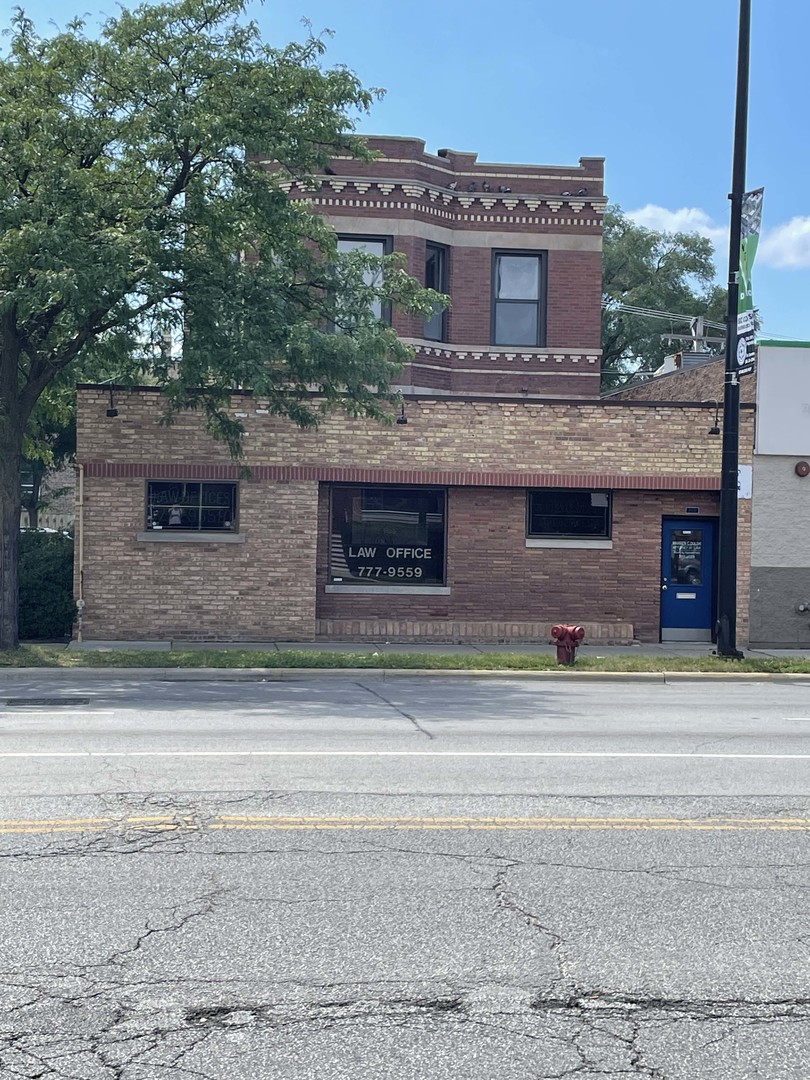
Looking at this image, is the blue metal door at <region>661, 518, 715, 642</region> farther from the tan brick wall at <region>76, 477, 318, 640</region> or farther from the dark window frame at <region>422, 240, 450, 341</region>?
the dark window frame at <region>422, 240, 450, 341</region>

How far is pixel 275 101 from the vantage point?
15680 millimetres

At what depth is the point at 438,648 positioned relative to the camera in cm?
1956

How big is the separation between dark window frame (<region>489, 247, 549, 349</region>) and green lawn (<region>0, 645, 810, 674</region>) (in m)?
9.30

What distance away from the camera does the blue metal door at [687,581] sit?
21031mm

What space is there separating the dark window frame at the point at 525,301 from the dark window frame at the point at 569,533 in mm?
5373

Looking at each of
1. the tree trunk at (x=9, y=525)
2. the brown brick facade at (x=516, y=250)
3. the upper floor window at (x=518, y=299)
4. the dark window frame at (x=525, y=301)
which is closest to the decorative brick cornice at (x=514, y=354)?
the brown brick facade at (x=516, y=250)

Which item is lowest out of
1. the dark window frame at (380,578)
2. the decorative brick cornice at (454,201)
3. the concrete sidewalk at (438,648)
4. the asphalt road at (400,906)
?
the asphalt road at (400,906)

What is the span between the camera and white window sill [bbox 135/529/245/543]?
19.6 m

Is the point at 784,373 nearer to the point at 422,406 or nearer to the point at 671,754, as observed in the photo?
the point at 422,406

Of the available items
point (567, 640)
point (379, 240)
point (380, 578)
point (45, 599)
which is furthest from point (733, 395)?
point (45, 599)

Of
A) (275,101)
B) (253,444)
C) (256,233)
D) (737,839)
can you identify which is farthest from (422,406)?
(737,839)

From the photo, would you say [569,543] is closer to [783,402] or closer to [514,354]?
[783,402]

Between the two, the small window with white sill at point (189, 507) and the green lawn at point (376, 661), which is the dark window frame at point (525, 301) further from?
the green lawn at point (376, 661)

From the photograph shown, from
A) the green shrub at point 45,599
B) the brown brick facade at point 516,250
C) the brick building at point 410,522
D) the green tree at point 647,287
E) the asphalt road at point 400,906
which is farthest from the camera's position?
the green tree at point 647,287
